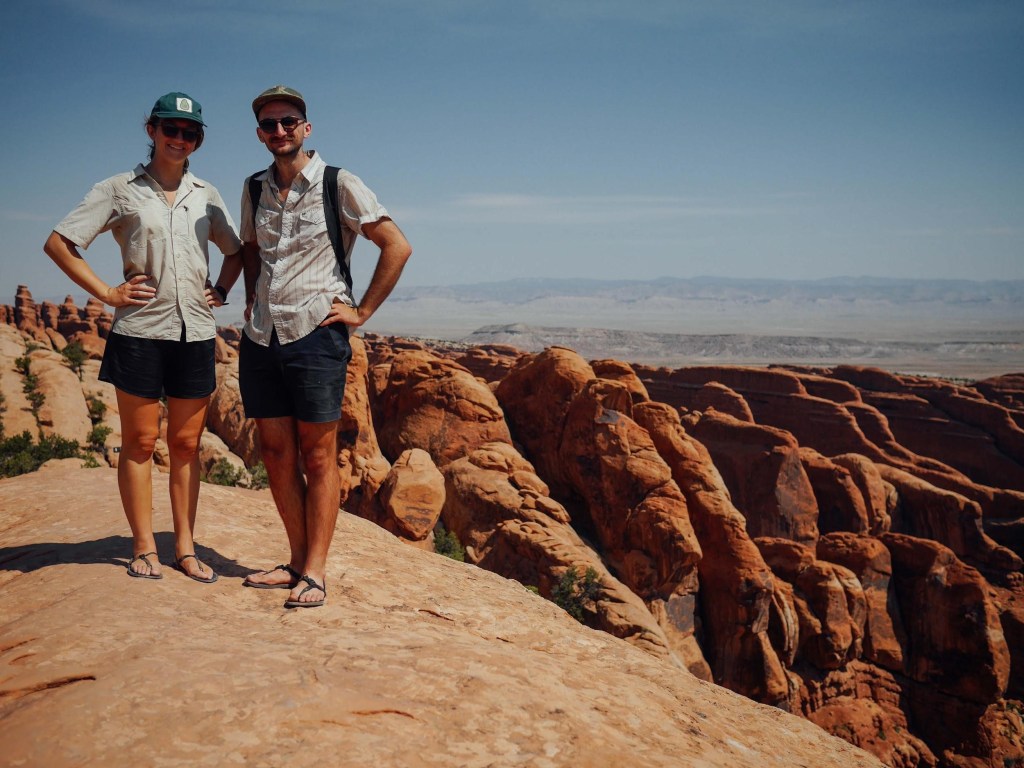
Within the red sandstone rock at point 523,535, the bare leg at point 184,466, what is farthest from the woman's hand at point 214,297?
the red sandstone rock at point 523,535

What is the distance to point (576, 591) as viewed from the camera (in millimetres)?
14945

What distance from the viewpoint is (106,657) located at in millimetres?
3062

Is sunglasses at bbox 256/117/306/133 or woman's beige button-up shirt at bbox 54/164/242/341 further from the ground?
sunglasses at bbox 256/117/306/133

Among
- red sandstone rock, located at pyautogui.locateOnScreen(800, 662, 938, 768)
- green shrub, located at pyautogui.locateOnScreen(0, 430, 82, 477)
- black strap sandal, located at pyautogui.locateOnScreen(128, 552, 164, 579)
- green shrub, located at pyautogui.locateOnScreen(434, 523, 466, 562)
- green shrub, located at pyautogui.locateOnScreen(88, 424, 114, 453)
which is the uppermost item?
black strap sandal, located at pyautogui.locateOnScreen(128, 552, 164, 579)

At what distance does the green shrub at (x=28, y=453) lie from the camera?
1391cm

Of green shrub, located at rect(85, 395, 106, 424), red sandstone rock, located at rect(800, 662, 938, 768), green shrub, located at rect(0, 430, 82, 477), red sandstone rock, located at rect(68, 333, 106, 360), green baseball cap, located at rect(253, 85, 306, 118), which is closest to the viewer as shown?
green baseball cap, located at rect(253, 85, 306, 118)

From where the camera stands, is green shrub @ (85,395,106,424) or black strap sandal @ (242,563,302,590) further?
green shrub @ (85,395,106,424)

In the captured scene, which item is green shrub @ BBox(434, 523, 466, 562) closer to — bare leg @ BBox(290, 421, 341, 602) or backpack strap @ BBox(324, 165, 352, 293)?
bare leg @ BBox(290, 421, 341, 602)

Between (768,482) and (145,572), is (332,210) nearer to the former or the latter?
(145,572)

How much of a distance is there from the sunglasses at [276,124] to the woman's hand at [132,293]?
1.16m

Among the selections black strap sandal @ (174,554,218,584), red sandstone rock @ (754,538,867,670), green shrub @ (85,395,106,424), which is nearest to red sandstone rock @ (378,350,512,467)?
red sandstone rock @ (754,538,867,670)

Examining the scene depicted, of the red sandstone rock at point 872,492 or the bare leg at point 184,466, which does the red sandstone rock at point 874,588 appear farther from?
the bare leg at point 184,466

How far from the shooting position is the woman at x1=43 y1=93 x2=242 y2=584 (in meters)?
4.28

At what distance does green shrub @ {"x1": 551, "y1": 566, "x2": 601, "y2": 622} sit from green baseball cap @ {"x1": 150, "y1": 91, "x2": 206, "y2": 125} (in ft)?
40.5
